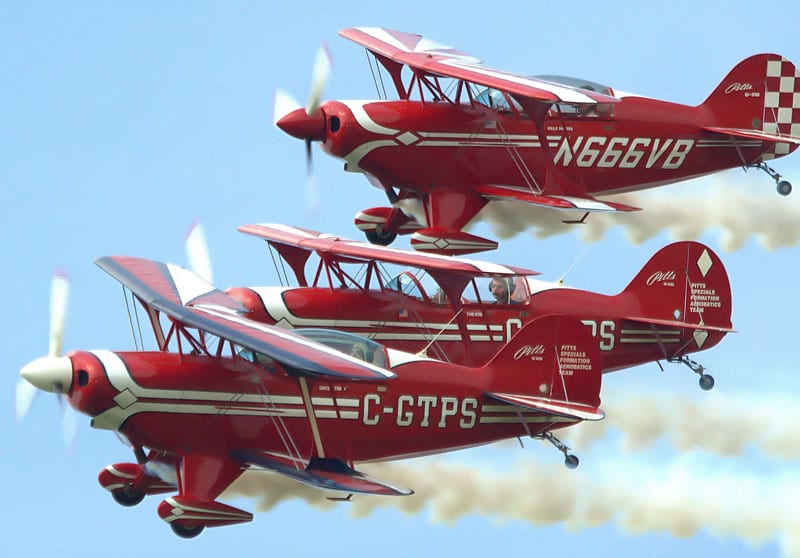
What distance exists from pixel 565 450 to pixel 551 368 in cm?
105

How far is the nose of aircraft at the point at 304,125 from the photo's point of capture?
4178 centimetres

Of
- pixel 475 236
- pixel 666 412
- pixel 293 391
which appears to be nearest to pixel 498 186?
pixel 475 236

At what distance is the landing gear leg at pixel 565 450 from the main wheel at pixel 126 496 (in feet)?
17.2

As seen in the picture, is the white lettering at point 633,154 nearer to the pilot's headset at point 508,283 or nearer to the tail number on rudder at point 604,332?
the tail number on rudder at point 604,332

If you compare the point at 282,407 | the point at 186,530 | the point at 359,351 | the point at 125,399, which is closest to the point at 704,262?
the point at 359,351

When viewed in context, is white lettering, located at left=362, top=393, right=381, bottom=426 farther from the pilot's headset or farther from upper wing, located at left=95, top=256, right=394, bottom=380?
the pilot's headset

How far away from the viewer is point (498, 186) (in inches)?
1667

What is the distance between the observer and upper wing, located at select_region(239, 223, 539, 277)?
38.8 m

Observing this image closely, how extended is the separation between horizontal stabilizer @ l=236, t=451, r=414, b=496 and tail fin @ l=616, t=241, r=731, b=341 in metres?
6.83

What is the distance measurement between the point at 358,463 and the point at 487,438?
1.82 meters

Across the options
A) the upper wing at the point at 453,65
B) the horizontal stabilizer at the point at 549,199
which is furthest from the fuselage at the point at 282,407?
the upper wing at the point at 453,65

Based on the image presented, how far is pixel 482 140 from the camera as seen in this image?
42219 mm

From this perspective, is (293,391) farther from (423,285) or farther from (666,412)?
(666,412)

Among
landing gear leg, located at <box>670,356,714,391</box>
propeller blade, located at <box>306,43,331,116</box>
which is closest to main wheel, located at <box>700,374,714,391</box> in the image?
landing gear leg, located at <box>670,356,714,391</box>
